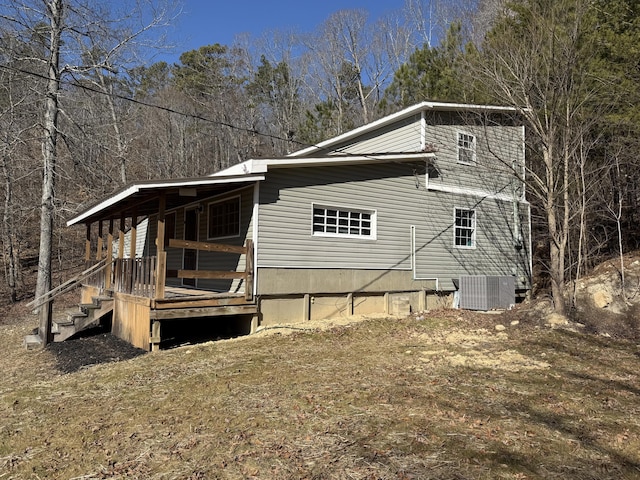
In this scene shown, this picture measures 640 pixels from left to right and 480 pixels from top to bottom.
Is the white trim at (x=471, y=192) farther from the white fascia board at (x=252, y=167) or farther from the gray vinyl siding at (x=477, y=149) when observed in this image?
the white fascia board at (x=252, y=167)

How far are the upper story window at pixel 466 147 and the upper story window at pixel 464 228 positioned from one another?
1.45 metres

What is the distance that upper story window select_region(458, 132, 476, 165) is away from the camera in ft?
43.4

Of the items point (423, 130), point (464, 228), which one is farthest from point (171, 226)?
point (464, 228)

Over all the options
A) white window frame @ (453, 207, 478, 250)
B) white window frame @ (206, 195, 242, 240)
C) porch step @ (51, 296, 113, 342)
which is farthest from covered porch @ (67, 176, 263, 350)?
white window frame @ (453, 207, 478, 250)

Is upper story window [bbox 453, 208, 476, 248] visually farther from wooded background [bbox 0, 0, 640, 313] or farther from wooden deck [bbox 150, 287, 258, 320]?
wooden deck [bbox 150, 287, 258, 320]

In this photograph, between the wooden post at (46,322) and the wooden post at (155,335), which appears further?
the wooden post at (46,322)

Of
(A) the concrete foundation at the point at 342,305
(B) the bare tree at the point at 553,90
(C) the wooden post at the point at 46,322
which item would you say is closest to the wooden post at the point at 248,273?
(A) the concrete foundation at the point at 342,305

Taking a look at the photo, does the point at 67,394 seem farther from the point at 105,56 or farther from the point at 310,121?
the point at 310,121

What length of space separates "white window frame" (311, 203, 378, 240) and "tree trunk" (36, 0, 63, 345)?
5683 millimetres

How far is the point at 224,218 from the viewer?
11.0m

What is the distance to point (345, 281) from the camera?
35.0ft

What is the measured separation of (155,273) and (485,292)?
27.3 feet

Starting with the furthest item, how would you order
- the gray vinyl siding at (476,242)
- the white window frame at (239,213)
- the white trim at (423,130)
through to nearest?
the white trim at (423,130) < the gray vinyl siding at (476,242) < the white window frame at (239,213)

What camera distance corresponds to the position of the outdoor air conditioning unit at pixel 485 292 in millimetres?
12219
